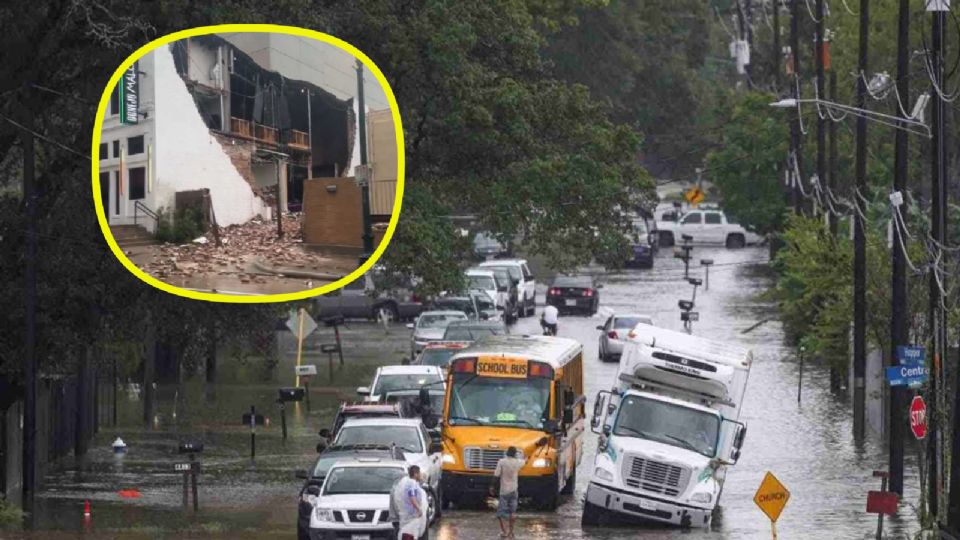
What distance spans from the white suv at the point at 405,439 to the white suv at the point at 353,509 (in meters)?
2.05

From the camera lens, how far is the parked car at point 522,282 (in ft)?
224

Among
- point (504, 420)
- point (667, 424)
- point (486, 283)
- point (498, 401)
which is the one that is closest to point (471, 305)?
point (486, 283)

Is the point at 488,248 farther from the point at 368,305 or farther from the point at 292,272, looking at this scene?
the point at 292,272

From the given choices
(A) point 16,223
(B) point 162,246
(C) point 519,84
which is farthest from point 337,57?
(C) point 519,84

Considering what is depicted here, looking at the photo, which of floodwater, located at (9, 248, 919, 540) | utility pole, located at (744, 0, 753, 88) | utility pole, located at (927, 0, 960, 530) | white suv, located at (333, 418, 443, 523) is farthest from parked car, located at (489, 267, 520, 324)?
utility pole, located at (927, 0, 960, 530)

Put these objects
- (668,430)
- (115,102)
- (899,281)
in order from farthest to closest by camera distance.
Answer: (899,281), (668,430), (115,102)

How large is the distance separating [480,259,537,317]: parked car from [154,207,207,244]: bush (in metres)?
55.6

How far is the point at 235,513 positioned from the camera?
101 ft

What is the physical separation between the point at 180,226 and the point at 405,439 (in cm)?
1762

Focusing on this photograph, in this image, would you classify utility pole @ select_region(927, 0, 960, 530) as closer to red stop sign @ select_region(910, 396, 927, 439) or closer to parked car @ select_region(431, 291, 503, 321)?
red stop sign @ select_region(910, 396, 927, 439)

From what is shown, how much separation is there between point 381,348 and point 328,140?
1954 inches

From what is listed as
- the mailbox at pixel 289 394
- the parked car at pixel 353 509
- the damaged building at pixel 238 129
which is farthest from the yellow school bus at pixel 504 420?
the damaged building at pixel 238 129

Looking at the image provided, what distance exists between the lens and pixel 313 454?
39.2 meters

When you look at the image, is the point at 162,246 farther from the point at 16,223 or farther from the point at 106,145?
the point at 16,223
